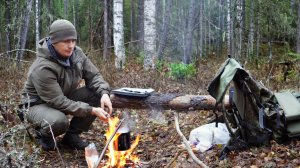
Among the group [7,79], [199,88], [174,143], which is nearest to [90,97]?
[174,143]

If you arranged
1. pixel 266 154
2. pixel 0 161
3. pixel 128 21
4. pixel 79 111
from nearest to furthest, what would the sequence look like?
1. pixel 0 161
2. pixel 266 154
3. pixel 79 111
4. pixel 128 21

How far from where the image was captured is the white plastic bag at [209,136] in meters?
4.50

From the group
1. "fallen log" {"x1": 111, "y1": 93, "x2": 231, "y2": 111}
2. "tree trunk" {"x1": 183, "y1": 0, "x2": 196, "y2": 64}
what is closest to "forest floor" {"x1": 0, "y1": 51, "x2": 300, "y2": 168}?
"fallen log" {"x1": 111, "y1": 93, "x2": 231, "y2": 111}

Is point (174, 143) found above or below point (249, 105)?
below

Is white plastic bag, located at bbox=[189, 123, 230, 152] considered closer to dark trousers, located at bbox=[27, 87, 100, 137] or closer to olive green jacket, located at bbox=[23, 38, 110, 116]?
olive green jacket, located at bbox=[23, 38, 110, 116]

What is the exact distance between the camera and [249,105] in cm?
417

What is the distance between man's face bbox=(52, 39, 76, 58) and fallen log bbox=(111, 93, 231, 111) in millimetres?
958

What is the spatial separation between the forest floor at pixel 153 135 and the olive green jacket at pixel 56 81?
0.50 metres

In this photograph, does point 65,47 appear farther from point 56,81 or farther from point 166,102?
point 166,102

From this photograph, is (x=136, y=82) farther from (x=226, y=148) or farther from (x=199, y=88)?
(x=226, y=148)

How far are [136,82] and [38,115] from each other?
341 cm

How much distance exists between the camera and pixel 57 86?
430 cm

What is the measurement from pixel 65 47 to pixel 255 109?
7.79ft

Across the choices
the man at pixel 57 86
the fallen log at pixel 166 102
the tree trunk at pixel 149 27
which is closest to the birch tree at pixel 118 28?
the tree trunk at pixel 149 27
